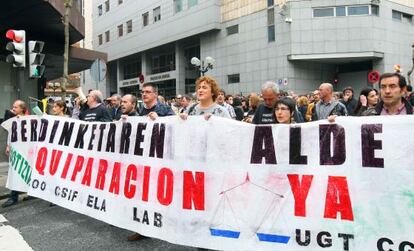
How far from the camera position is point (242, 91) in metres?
33.2

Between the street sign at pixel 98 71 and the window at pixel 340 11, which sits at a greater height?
the window at pixel 340 11

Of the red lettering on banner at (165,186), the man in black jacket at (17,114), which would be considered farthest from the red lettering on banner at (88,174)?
the man in black jacket at (17,114)

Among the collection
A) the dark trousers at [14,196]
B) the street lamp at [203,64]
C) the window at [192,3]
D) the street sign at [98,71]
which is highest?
the window at [192,3]

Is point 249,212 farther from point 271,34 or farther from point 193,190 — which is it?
point 271,34

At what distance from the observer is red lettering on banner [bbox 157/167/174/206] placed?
192 inches

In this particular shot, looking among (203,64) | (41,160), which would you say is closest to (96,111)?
(41,160)

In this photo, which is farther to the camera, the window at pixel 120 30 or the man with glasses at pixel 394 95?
the window at pixel 120 30

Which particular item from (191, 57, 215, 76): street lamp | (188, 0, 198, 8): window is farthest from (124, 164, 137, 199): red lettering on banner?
(188, 0, 198, 8): window

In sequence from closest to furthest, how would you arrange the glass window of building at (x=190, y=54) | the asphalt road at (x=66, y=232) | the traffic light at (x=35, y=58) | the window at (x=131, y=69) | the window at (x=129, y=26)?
the asphalt road at (x=66, y=232) → the traffic light at (x=35, y=58) → the glass window of building at (x=190, y=54) → the window at (x=129, y=26) → the window at (x=131, y=69)

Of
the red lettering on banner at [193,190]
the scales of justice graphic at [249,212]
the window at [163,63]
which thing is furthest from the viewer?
the window at [163,63]

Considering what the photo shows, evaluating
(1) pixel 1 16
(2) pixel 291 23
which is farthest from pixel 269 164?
(2) pixel 291 23

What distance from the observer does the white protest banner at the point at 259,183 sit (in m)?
3.73

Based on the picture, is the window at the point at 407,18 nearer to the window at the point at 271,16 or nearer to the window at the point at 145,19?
the window at the point at 271,16

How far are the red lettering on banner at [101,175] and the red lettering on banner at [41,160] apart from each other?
152 centimetres
